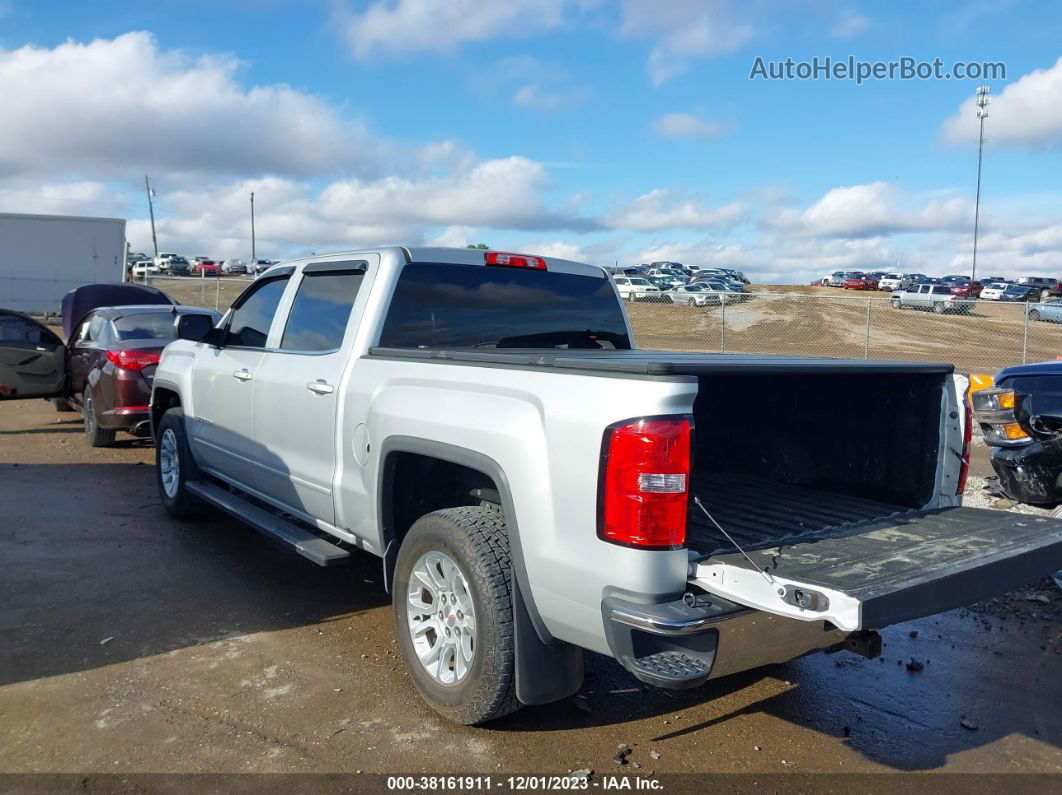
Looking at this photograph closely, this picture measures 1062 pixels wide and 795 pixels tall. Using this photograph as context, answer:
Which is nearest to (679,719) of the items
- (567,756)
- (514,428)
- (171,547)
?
(567,756)

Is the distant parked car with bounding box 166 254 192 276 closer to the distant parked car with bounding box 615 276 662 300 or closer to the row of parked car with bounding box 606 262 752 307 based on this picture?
the row of parked car with bounding box 606 262 752 307

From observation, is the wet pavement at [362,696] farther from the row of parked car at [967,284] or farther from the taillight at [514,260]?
the row of parked car at [967,284]

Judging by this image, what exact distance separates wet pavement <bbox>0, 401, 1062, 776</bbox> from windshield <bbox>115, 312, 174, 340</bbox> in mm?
4387

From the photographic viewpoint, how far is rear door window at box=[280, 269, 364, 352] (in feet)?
15.9

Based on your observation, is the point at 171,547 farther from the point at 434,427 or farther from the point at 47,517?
the point at 434,427

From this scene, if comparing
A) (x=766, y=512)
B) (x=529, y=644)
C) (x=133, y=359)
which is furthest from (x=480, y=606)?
(x=133, y=359)

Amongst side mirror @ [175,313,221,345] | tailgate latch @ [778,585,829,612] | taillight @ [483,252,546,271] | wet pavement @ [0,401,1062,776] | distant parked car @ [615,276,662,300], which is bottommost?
wet pavement @ [0,401,1062,776]

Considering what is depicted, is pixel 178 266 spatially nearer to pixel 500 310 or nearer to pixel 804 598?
pixel 500 310

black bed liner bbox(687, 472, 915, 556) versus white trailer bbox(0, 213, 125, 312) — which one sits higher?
white trailer bbox(0, 213, 125, 312)

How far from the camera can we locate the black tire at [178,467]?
→ 21.6ft

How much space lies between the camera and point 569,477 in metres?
3.15

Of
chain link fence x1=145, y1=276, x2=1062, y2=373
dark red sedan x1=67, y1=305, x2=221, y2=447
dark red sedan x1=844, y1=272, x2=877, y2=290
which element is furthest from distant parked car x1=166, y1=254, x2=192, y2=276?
dark red sedan x1=67, y1=305, x2=221, y2=447

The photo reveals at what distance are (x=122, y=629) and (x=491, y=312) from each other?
261 cm

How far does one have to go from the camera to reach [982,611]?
5.48 m
